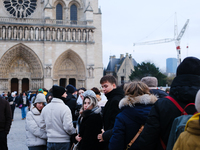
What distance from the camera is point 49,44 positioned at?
2322 centimetres

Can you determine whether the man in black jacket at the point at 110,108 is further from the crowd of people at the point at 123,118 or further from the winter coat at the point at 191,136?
the winter coat at the point at 191,136

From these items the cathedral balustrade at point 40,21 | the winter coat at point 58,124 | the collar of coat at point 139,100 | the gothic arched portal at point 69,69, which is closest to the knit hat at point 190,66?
the collar of coat at point 139,100

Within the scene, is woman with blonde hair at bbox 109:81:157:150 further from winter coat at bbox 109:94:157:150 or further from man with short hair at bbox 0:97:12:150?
man with short hair at bbox 0:97:12:150

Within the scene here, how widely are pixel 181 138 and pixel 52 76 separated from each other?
22.3 m

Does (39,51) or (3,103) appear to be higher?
(39,51)

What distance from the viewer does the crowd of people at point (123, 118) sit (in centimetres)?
225

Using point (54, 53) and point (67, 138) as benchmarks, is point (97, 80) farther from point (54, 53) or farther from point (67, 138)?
point (67, 138)

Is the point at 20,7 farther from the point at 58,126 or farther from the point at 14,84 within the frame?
the point at 58,126

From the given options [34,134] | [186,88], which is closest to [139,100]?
[186,88]

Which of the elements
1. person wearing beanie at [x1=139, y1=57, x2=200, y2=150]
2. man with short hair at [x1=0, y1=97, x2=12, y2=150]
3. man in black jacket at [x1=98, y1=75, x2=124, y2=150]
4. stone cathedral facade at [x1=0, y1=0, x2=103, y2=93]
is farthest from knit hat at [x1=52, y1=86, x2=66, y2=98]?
stone cathedral facade at [x1=0, y1=0, x2=103, y2=93]

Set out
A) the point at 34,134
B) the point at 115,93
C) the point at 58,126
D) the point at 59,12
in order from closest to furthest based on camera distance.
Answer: the point at 115,93
the point at 58,126
the point at 34,134
the point at 59,12

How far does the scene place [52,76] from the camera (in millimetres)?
23328

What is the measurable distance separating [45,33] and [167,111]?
22.1 m

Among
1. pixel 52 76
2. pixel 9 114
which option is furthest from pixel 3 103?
pixel 52 76
